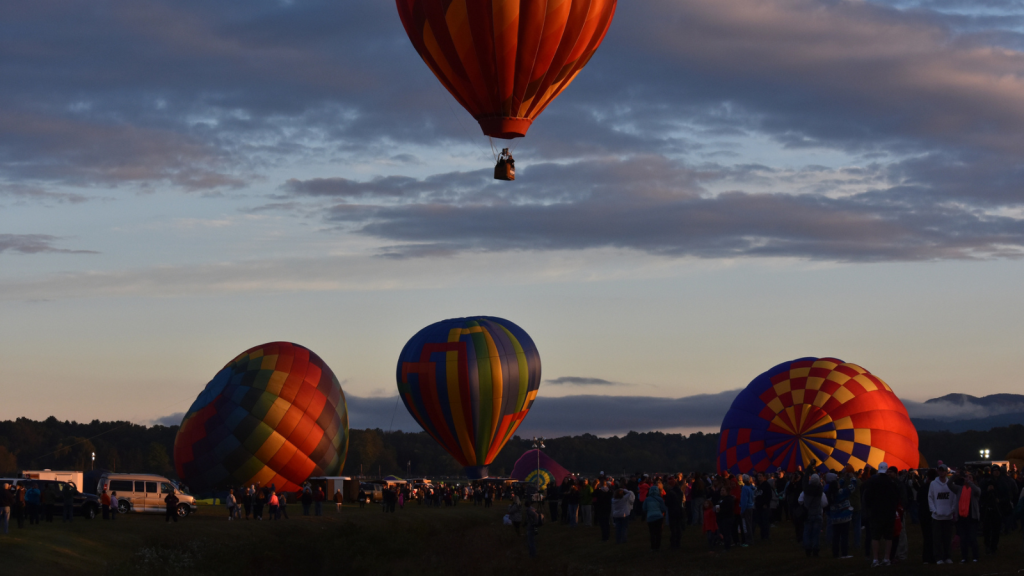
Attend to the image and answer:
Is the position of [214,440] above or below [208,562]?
above

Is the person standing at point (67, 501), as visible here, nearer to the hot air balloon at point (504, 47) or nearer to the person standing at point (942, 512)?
the hot air balloon at point (504, 47)

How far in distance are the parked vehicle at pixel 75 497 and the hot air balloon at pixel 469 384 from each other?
2301 cm

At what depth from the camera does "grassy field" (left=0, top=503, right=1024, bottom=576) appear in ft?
68.8

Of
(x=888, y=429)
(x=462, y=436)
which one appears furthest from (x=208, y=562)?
(x=462, y=436)

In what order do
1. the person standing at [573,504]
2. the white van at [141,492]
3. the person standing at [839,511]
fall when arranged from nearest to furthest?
the person standing at [839,511] → the person standing at [573,504] → the white van at [141,492]

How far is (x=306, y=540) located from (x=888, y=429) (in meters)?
21.6

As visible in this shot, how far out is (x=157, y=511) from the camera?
131ft

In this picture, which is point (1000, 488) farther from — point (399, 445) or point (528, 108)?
point (399, 445)

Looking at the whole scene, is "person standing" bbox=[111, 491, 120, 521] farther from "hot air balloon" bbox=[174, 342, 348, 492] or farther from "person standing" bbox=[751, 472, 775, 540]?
"person standing" bbox=[751, 472, 775, 540]

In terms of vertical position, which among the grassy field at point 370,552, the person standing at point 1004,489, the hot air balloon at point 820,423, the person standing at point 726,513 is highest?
the hot air balloon at point 820,423

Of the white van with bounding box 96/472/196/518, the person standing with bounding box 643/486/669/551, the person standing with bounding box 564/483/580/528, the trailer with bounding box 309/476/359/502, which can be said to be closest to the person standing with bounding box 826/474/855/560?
the person standing with bounding box 643/486/669/551

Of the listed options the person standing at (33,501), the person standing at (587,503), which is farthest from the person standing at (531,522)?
the person standing at (33,501)

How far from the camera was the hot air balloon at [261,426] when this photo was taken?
46781mm

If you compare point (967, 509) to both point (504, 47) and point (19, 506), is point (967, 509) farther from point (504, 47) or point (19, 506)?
point (19, 506)
